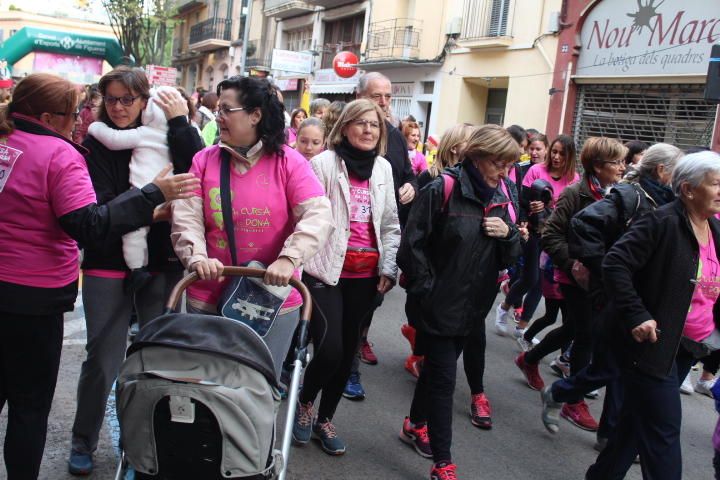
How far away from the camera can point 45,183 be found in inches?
111

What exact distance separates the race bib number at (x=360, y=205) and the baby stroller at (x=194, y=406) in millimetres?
1785

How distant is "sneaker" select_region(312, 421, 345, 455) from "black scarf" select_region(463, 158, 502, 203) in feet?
5.32

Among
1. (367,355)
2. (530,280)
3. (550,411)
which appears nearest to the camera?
(550,411)

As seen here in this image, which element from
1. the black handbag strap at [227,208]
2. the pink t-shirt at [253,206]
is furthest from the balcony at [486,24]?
the black handbag strap at [227,208]

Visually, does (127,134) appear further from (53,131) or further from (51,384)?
(51,384)

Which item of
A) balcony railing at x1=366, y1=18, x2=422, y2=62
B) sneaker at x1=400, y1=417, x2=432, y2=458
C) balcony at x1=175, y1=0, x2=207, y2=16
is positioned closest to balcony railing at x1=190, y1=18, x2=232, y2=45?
balcony at x1=175, y1=0, x2=207, y2=16

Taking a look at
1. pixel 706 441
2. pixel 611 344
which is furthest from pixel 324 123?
pixel 706 441

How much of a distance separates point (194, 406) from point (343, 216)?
6.45ft

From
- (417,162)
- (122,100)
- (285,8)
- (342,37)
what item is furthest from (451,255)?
(285,8)

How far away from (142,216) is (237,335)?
70 centimetres

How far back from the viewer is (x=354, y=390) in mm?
5137

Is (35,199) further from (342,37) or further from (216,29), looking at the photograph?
(216,29)

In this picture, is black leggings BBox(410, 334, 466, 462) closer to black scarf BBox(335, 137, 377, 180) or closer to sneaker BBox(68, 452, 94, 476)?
black scarf BBox(335, 137, 377, 180)

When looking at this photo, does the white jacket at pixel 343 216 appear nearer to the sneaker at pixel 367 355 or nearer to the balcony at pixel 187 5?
the sneaker at pixel 367 355
